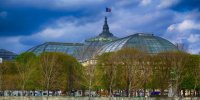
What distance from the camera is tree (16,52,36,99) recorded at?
384 ft

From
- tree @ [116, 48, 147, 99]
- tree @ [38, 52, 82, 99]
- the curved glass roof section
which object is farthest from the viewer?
the curved glass roof section

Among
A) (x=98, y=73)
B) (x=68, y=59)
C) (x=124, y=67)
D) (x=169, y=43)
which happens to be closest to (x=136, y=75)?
(x=124, y=67)

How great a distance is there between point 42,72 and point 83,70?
37.4 ft

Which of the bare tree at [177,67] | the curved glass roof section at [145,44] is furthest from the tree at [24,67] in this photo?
the curved glass roof section at [145,44]

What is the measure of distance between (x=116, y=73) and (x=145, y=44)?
6606cm

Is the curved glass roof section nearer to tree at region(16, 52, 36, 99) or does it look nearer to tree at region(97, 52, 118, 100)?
tree at region(16, 52, 36, 99)

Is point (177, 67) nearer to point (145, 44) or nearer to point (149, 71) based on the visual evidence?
point (149, 71)

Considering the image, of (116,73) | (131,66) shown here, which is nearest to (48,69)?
(116,73)

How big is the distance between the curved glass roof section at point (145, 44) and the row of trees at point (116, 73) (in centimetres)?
4834

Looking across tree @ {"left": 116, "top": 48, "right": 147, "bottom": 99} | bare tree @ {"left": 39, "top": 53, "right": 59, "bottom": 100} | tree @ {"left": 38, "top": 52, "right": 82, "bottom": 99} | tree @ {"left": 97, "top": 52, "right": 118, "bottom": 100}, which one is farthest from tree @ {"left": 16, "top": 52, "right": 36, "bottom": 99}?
tree @ {"left": 116, "top": 48, "right": 147, "bottom": 99}

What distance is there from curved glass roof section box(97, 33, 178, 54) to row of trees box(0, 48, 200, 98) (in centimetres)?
4834

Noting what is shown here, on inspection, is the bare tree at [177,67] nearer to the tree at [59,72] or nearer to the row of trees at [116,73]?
the row of trees at [116,73]

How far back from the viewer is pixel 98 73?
389 feet

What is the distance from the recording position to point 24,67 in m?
126
